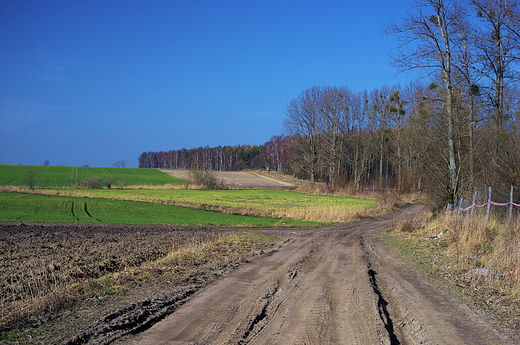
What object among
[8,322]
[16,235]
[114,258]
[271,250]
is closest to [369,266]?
[271,250]

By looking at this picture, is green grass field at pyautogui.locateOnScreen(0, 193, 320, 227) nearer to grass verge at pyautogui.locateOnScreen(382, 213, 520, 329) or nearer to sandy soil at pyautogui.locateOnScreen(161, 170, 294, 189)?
grass verge at pyautogui.locateOnScreen(382, 213, 520, 329)

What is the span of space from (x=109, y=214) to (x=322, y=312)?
92.9 feet

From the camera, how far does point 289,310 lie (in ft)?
21.9

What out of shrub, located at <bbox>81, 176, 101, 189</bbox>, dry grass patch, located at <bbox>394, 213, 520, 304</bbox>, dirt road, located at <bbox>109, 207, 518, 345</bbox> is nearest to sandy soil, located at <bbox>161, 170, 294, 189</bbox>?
shrub, located at <bbox>81, 176, 101, 189</bbox>

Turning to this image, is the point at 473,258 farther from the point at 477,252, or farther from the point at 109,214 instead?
the point at 109,214

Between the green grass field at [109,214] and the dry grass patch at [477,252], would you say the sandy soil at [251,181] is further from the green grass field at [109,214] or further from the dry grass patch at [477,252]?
the dry grass patch at [477,252]

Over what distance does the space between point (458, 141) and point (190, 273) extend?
16.4m

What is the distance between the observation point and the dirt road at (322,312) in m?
5.40

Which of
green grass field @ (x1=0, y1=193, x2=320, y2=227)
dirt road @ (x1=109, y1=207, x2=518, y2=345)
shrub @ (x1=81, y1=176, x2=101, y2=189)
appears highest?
shrub @ (x1=81, y1=176, x2=101, y2=189)

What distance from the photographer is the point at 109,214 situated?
31.8m

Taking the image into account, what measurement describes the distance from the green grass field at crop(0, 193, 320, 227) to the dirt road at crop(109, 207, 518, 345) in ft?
53.7

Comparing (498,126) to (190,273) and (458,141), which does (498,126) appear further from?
(190,273)

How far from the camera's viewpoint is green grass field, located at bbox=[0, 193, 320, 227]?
27.1 meters

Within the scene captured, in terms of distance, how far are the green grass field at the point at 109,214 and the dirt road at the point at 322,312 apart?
16.4m
